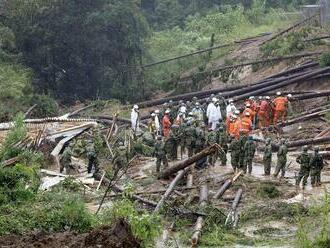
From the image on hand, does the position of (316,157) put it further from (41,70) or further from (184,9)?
(184,9)

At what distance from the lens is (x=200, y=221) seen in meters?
15.2

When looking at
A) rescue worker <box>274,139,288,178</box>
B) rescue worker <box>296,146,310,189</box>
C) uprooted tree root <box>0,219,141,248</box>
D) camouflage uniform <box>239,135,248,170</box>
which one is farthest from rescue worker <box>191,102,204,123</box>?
uprooted tree root <box>0,219,141,248</box>

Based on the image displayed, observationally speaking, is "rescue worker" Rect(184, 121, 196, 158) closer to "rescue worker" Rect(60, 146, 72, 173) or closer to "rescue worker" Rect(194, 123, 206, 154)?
"rescue worker" Rect(194, 123, 206, 154)

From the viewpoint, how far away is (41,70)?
38406 mm

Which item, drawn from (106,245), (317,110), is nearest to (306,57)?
(317,110)

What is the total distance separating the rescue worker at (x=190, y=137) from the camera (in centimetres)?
2061

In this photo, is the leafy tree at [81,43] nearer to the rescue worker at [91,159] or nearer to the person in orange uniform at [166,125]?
the person in orange uniform at [166,125]

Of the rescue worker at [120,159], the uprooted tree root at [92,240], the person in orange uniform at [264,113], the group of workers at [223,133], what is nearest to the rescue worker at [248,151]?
the group of workers at [223,133]

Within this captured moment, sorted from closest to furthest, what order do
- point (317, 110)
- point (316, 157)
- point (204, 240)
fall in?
point (204, 240)
point (316, 157)
point (317, 110)

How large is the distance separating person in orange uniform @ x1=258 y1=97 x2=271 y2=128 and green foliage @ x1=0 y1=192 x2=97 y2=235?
10917mm

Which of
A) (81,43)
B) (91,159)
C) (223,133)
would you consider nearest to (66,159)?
(91,159)

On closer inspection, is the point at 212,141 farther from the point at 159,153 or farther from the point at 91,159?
the point at 91,159

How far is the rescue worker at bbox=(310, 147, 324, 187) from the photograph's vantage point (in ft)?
58.6

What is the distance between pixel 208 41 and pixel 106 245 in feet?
110
